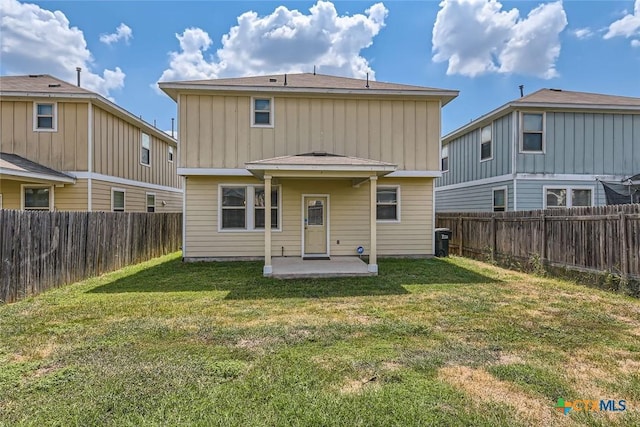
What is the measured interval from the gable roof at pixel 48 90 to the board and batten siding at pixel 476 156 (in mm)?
14048

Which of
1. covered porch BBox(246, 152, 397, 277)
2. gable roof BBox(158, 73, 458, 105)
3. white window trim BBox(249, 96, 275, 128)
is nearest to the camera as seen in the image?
covered porch BBox(246, 152, 397, 277)

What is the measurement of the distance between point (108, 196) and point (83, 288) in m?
6.42

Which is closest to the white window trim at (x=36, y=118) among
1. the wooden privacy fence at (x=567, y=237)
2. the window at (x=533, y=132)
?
the wooden privacy fence at (x=567, y=237)

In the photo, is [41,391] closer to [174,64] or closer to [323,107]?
[323,107]

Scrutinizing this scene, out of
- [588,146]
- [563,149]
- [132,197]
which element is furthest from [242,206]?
[588,146]

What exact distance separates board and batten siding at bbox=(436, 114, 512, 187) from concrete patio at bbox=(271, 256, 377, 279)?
712 cm

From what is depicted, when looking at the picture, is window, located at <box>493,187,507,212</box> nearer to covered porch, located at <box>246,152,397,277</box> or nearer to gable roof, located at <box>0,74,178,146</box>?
covered porch, located at <box>246,152,397,277</box>

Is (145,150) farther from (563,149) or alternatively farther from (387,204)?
(563,149)

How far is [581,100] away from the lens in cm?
1241

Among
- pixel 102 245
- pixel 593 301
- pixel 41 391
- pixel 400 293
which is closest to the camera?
pixel 41 391

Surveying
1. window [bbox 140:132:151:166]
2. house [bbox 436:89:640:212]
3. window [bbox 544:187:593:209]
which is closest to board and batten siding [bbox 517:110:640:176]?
house [bbox 436:89:640:212]

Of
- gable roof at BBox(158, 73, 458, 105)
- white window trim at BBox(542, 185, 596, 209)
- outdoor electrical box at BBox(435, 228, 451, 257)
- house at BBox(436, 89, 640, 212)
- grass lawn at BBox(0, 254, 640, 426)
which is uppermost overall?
gable roof at BBox(158, 73, 458, 105)

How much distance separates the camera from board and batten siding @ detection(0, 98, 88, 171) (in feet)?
36.4

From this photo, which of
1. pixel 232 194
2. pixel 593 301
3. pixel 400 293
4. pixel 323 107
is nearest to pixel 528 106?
pixel 323 107
